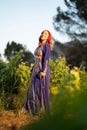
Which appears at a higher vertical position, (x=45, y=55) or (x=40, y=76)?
(x=45, y=55)

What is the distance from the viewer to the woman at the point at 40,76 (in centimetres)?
774

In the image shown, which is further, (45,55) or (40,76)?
(40,76)

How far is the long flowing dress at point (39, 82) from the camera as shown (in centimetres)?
776

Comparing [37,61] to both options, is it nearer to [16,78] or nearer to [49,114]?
[16,78]

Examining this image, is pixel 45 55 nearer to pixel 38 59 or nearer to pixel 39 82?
pixel 38 59

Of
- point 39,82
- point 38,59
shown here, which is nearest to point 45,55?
point 38,59

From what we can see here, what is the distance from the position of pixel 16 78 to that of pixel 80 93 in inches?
346

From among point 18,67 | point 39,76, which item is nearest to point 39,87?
point 39,76

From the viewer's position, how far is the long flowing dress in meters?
7.76

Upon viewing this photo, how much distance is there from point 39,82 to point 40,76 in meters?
0.19

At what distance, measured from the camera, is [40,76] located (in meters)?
7.88

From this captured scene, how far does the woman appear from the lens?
7738 millimetres

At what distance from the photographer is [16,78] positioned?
9742 mm

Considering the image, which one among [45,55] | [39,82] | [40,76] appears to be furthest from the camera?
[39,82]
